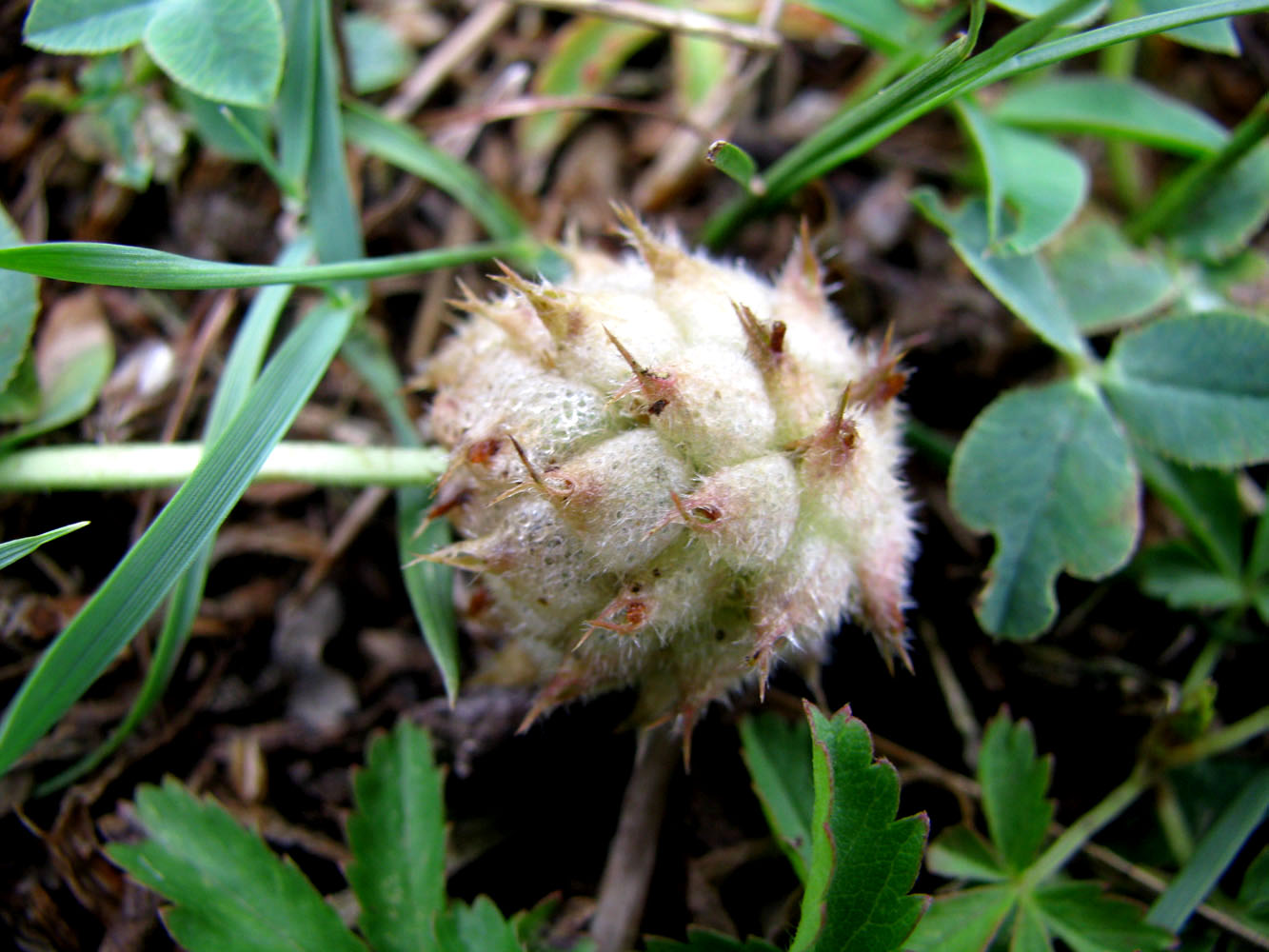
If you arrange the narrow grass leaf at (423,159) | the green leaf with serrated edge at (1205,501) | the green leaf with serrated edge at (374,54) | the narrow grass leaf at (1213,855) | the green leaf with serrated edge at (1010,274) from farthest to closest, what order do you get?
the green leaf with serrated edge at (374,54) < the narrow grass leaf at (423,159) < the green leaf with serrated edge at (1205,501) < the green leaf with serrated edge at (1010,274) < the narrow grass leaf at (1213,855)

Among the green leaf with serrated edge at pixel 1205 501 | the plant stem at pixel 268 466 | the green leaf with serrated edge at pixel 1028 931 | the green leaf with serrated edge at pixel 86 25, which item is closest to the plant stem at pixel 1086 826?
the green leaf with serrated edge at pixel 1028 931

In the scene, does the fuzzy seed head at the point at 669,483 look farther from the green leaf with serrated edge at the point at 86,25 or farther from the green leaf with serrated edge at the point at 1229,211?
the green leaf with serrated edge at the point at 1229,211

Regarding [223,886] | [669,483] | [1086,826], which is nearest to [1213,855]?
[1086,826]

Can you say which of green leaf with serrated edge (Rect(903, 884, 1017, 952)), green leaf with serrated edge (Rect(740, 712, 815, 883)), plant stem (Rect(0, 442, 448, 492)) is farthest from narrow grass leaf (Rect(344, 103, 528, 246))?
green leaf with serrated edge (Rect(903, 884, 1017, 952))

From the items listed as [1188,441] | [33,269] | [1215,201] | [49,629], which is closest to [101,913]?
[49,629]

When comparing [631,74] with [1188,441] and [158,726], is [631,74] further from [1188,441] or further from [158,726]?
[158,726]

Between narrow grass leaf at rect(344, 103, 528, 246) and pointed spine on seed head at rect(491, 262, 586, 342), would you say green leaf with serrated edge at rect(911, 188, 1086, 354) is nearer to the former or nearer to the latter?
pointed spine on seed head at rect(491, 262, 586, 342)
